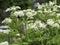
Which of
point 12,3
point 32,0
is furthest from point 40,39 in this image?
point 32,0

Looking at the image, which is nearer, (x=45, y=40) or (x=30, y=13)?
(x=45, y=40)

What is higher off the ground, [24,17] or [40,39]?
[24,17]

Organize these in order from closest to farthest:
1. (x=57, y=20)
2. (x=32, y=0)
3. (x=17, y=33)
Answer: (x=57, y=20) → (x=17, y=33) → (x=32, y=0)

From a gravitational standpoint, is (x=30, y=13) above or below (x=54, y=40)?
above

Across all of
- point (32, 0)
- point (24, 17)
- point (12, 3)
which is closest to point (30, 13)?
point (24, 17)

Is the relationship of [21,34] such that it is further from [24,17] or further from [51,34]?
[51,34]

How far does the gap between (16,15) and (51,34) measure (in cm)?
52

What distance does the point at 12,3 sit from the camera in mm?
9031

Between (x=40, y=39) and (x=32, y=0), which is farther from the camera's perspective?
(x=32, y=0)

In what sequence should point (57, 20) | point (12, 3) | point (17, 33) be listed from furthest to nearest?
1. point (12, 3)
2. point (17, 33)
3. point (57, 20)

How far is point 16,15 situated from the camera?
339 cm

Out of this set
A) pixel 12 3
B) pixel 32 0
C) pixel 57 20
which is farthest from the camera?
pixel 32 0

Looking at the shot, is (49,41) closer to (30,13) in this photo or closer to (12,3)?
(30,13)

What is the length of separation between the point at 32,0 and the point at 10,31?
6.77m
